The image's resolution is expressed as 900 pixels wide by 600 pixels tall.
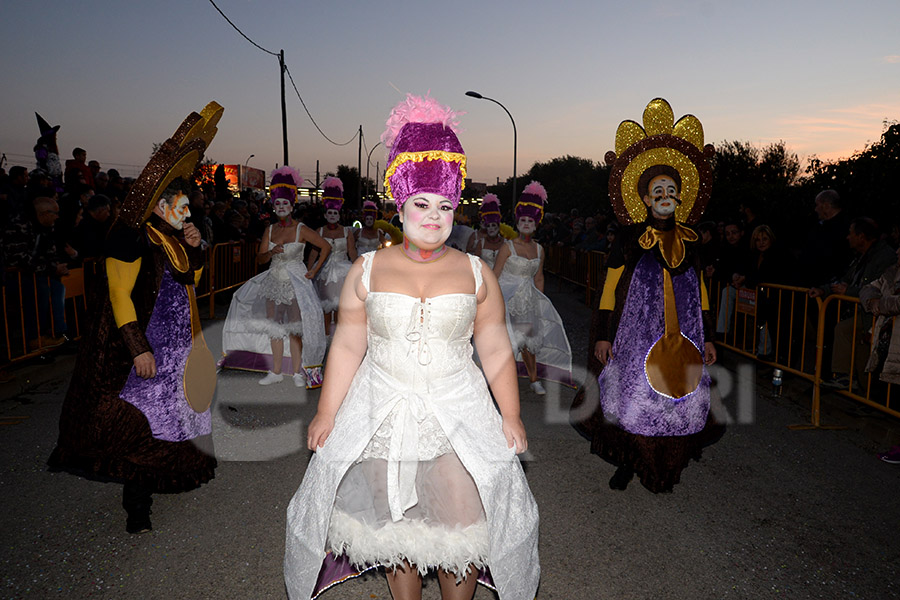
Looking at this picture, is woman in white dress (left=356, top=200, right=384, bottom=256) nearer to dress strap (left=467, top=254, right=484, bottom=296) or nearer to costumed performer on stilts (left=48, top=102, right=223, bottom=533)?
costumed performer on stilts (left=48, top=102, right=223, bottom=533)

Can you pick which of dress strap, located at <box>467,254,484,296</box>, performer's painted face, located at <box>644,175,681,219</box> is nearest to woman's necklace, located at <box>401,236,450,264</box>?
dress strap, located at <box>467,254,484,296</box>

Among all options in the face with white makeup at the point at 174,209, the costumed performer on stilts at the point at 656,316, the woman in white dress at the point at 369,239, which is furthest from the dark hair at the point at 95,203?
the costumed performer on stilts at the point at 656,316

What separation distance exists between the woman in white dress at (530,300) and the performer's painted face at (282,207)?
2398mm

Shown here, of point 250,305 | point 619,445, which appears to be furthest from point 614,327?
point 250,305

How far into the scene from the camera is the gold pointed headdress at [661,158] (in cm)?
421

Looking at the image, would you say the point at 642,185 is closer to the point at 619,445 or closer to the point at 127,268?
the point at 619,445

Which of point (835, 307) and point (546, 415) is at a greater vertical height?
point (835, 307)

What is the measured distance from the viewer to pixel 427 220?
259 centimetres

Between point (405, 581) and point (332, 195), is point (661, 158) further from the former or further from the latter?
point (332, 195)

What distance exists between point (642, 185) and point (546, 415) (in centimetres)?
260

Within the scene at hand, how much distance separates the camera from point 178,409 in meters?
3.61

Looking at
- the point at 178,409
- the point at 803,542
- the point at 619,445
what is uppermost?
the point at 178,409

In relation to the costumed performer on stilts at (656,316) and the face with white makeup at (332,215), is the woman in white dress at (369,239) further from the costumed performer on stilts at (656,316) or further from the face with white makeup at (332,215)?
the costumed performer on stilts at (656,316)

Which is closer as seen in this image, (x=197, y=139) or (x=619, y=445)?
(x=197, y=139)
